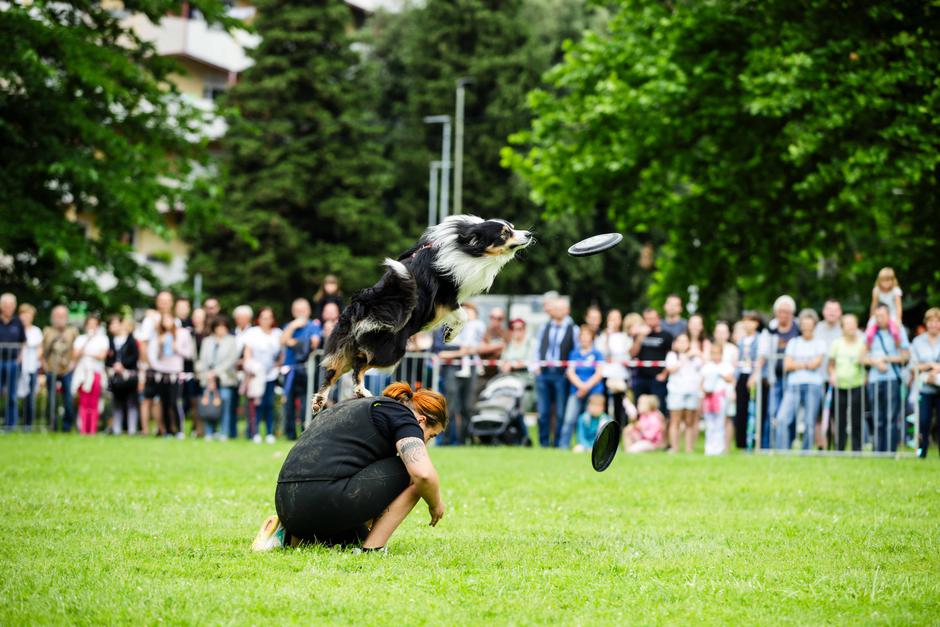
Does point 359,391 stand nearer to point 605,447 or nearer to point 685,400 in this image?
point 605,447

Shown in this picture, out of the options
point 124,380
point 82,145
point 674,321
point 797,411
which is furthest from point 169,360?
point 797,411

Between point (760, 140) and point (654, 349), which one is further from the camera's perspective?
point (760, 140)

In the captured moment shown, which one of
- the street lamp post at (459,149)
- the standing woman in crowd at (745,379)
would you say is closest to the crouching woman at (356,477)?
the standing woman in crowd at (745,379)

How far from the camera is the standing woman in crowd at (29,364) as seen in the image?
18297mm

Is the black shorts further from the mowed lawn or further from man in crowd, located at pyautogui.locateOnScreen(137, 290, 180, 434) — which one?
man in crowd, located at pyautogui.locateOnScreen(137, 290, 180, 434)

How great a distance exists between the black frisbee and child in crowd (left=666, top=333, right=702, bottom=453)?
27.3 feet

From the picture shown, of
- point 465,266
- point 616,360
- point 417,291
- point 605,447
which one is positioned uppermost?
point 465,266

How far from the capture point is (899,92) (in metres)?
19.1

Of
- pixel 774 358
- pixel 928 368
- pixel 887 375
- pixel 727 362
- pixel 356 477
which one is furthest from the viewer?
pixel 727 362

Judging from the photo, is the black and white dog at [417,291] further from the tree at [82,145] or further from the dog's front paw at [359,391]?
the tree at [82,145]

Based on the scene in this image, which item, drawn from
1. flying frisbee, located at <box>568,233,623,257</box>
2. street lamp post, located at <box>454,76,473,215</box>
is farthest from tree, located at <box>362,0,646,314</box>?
flying frisbee, located at <box>568,233,623,257</box>

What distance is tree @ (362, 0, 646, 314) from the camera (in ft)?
150

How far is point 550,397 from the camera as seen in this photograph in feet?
58.3

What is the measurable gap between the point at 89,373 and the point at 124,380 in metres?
0.65
